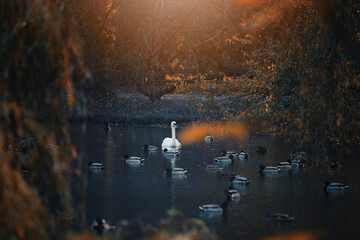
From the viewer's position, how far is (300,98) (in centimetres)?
1079

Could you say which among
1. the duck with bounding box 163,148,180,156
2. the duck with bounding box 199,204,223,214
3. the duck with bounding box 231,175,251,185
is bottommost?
the duck with bounding box 199,204,223,214

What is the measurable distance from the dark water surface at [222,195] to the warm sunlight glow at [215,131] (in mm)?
4538

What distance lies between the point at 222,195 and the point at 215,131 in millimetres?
17151

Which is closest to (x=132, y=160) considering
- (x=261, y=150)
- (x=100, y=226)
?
(x=261, y=150)

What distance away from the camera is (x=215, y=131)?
34.9m

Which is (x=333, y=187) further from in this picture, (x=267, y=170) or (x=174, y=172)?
(x=174, y=172)

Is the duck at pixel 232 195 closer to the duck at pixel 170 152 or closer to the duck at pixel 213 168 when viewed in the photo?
the duck at pixel 213 168

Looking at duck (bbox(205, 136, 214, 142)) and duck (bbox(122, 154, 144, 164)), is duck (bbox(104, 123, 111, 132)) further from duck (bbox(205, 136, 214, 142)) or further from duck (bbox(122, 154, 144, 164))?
duck (bbox(122, 154, 144, 164))

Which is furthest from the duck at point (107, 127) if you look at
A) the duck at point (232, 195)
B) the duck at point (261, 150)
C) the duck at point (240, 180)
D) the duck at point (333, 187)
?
the duck at point (333, 187)

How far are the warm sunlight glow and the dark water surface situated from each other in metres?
4.54

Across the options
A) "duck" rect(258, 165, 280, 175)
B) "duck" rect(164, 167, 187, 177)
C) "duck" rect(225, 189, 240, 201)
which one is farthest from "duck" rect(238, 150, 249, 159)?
"duck" rect(225, 189, 240, 201)

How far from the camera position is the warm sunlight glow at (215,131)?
3238cm

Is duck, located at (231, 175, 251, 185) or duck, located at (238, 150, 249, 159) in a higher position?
duck, located at (238, 150, 249, 159)

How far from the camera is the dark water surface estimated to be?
1403cm
